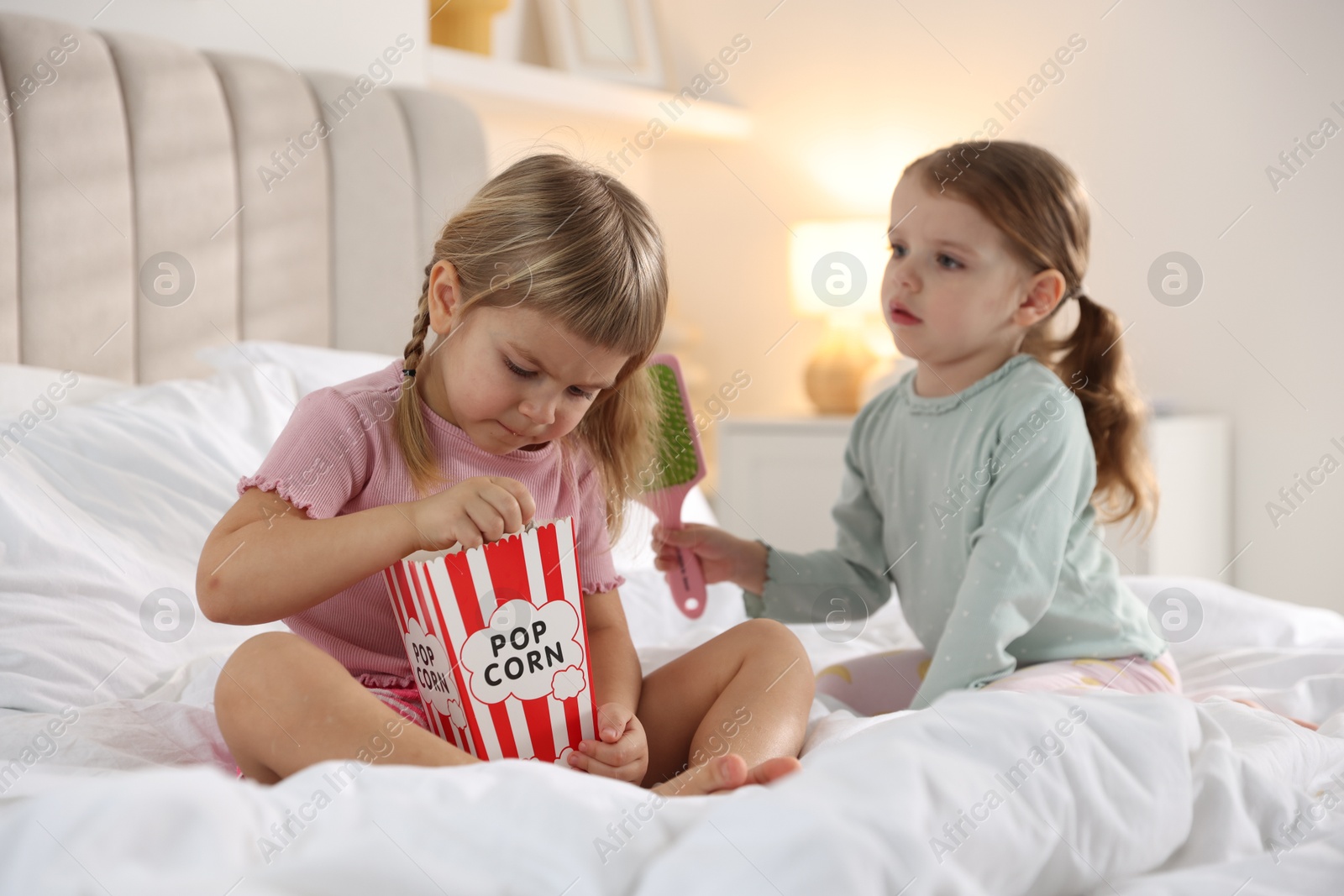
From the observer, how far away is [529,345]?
0.83m

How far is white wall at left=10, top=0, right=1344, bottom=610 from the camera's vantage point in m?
2.44

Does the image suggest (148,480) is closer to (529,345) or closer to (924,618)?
(529,345)

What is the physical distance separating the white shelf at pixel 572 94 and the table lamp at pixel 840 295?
1.23 ft

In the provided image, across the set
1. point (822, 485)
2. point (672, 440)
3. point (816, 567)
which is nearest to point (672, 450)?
point (672, 440)

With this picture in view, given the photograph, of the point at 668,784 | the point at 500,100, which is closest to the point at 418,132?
the point at 500,100

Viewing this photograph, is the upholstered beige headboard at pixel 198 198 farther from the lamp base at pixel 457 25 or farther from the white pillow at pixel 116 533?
the lamp base at pixel 457 25

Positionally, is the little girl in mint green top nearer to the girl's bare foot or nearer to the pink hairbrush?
the pink hairbrush

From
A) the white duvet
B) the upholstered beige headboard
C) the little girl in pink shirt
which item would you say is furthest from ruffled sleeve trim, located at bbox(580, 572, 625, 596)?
the upholstered beige headboard

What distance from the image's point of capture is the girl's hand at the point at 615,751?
77 centimetres

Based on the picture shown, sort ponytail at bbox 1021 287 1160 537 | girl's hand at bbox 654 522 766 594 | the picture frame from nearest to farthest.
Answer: girl's hand at bbox 654 522 766 594 → ponytail at bbox 1021 287 1160 537 → the picture frame

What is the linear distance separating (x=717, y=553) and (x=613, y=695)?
1.00 ft

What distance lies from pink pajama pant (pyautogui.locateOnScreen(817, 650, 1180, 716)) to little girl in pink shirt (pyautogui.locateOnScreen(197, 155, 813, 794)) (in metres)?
0.27

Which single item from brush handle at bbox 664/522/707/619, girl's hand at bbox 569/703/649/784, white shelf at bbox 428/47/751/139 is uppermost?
white shelf at bbox 428/47/751/139

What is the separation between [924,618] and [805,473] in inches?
55.9
